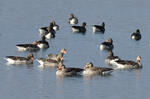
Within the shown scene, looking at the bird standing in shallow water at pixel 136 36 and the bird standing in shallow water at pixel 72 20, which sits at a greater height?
the bird standing in shallow water at pixel 72 20

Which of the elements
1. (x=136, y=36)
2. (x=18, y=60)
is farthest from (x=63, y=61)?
(x=136, y=36)

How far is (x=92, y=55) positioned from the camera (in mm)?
48344

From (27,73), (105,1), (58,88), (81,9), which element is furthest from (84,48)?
(105,1)

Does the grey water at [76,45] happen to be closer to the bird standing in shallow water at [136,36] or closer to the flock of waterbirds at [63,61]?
the bird standing in shallow water at [136,36]

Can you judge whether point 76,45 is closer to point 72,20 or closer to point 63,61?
point 63,61

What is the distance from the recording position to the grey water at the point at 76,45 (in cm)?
3734

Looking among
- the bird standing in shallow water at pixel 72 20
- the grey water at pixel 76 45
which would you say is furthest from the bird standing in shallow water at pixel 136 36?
the bird standing in shallow water at pixel 72 20

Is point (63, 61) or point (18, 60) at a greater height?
point (18, 60)

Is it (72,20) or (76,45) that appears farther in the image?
(72,20)

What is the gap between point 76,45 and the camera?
52062 millimetres

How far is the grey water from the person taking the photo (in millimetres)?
37344

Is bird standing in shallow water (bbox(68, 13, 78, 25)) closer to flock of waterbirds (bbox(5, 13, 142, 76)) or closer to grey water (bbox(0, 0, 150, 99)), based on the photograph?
grey water (bbox(0, 0, 150, 99))

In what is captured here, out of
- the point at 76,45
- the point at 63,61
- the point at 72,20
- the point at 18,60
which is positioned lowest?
the point at 63,61

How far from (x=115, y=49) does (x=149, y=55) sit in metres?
3.77
